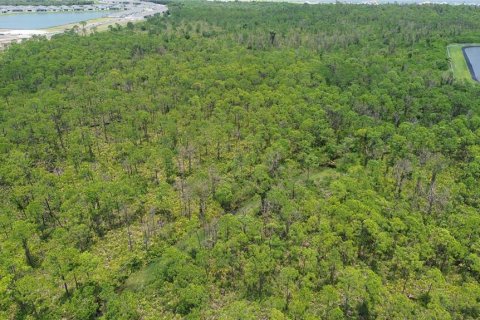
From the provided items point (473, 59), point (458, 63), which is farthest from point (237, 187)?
point (473, 59)

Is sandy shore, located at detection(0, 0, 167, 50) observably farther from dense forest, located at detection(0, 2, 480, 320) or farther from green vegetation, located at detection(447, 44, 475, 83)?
green vegetation, located at detection(447, 44, 475, 83)

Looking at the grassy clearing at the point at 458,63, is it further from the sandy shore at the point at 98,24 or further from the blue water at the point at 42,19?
the blue water at the point at 42,19

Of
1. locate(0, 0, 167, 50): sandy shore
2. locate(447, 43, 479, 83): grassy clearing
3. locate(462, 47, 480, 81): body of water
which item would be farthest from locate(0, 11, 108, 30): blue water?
locate(462, 47, 480, 81): body of water

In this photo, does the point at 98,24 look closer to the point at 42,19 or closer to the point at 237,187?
the point at 42,19

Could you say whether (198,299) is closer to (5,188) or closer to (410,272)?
(410,272)

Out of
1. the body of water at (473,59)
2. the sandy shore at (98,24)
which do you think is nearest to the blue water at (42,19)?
the sandy shore at (98,24)

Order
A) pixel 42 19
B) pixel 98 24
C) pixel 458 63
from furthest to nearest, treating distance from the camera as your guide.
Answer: pixel 42 19 → pixel 98 24 → pixel 458 63
